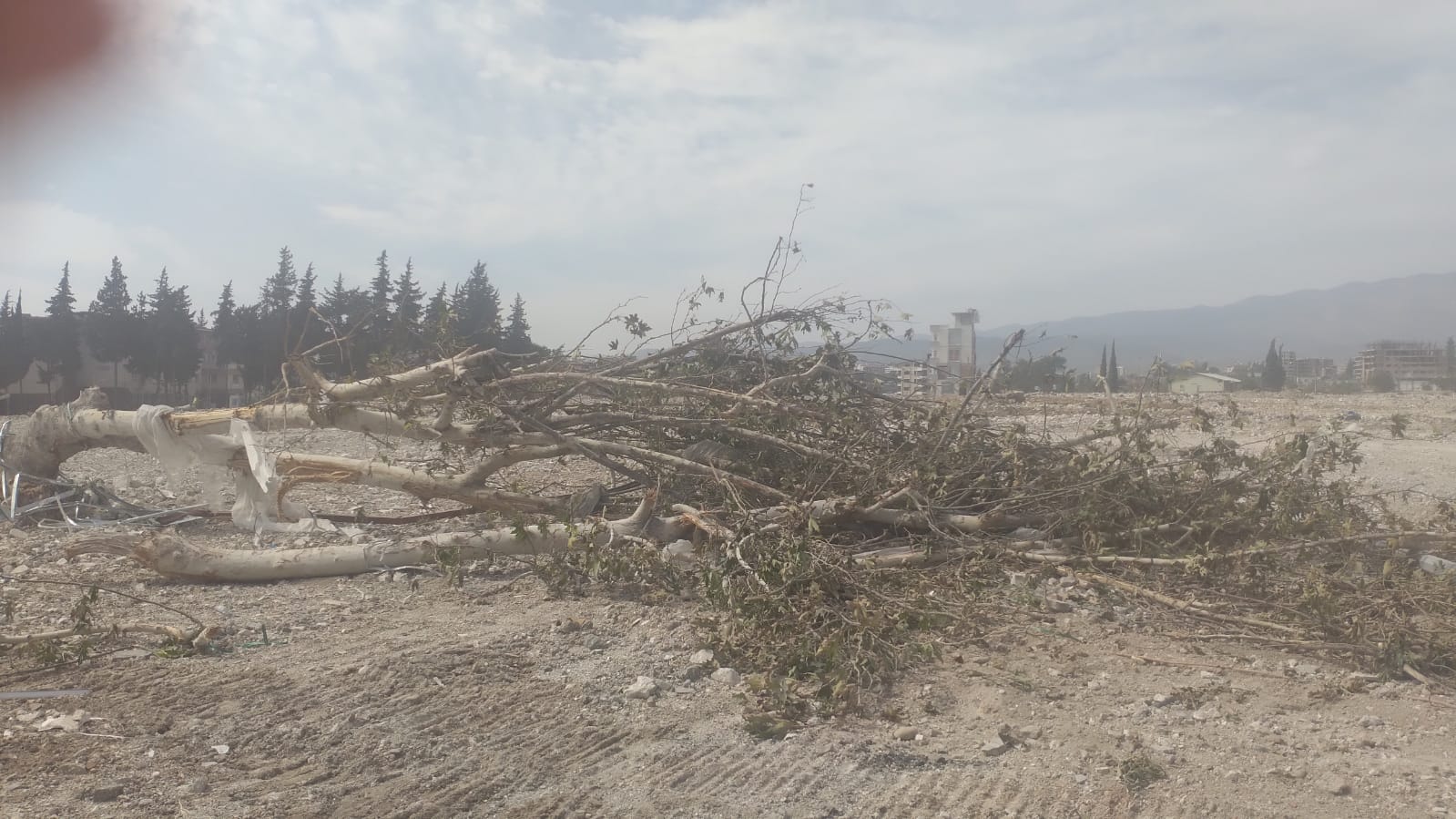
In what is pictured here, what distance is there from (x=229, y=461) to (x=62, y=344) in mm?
21513

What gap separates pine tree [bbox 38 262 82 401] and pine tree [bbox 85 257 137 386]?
374 mm

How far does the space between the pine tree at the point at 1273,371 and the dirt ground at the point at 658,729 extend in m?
28.7

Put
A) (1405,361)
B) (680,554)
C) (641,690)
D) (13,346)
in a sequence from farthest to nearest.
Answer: (1405,361) → (13,346) → (680,554) → (641,690)

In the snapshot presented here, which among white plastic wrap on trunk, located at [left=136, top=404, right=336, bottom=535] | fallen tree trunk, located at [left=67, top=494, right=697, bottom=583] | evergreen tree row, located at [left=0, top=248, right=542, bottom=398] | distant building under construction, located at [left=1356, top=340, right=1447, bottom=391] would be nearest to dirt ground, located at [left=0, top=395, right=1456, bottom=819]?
fallen tree trunk, located at [left=67, top=494, right=697, bottom=583]

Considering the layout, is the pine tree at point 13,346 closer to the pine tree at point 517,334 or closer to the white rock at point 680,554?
the pine tree at point 517,334

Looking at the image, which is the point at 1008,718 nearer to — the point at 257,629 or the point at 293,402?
the point at 257,629

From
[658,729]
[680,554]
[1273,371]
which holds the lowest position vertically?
[658,729]

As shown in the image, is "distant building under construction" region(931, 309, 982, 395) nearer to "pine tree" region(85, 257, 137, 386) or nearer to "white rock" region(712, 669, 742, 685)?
"white rock" region(712, 669, 742, 685)

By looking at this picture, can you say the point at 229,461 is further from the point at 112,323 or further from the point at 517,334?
the point at 112,323

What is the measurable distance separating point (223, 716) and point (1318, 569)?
3888 mm

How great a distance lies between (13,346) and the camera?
2208 centimetres

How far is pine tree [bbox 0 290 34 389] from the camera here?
21.6 meters

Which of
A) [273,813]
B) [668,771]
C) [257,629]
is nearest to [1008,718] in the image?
[668,771]

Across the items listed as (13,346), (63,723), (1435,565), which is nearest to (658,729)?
(63,723)
